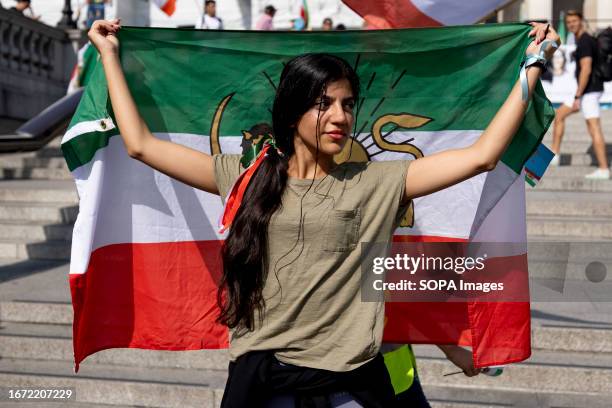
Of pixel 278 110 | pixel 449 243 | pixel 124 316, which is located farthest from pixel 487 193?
pixel 124 316

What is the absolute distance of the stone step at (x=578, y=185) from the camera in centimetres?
939

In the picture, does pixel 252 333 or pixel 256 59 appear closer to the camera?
pixel 252 333

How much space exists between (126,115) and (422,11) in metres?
2.35

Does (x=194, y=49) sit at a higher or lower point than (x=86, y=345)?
higher

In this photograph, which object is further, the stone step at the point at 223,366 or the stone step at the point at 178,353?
the stone step at the point at 178,353

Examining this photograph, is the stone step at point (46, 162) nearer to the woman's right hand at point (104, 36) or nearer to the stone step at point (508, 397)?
the stone step at point (508, 397)

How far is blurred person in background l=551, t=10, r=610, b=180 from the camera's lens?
959cm

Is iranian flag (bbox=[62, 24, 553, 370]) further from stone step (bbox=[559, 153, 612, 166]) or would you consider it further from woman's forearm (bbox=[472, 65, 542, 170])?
stone step (bbox=[559, 153, 612, 166])

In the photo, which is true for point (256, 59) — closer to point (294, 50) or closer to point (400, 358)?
point (294, 50)

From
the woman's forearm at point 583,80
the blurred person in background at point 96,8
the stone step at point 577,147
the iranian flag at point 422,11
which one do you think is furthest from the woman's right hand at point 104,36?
the blurred person in background at point 96,8

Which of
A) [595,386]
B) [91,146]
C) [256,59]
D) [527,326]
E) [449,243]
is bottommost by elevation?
[595,386]

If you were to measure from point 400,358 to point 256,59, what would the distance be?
4.56ft

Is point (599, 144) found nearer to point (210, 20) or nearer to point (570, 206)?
point (570, 206)

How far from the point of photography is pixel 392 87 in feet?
11.9
